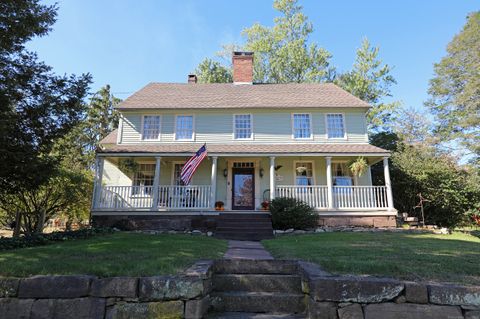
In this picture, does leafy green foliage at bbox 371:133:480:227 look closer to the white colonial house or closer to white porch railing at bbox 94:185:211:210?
the white colonial house

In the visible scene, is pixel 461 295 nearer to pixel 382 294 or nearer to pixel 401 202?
pixel 382 294

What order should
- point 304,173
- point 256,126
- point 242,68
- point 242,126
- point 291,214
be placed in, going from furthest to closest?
point 242,68
point 242,126
point 256,126
point 304,173
point 291,214

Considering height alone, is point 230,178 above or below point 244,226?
above

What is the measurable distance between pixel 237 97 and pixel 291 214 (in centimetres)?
704

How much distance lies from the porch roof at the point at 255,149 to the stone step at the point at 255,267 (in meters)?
8.11

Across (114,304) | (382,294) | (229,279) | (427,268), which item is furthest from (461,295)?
(114,304)

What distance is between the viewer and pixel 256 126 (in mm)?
14109

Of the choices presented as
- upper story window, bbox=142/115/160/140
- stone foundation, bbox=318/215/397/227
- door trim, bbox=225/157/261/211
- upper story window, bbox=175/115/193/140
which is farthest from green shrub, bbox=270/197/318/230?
upper story window, bbox=142/115/160/140

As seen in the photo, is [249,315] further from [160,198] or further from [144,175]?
[144,175]

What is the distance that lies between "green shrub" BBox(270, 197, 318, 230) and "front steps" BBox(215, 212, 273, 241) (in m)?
0.38

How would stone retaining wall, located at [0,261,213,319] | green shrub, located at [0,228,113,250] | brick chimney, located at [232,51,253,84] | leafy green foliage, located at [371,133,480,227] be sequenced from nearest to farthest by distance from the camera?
1. stone retaining wall, located at [0,261,213,319]
2. green shrub, located at [0,228,113,250]
3. leafy green foliage, located at [371,133,480,227]
4. brick chimney, located at [232,51,253,84]

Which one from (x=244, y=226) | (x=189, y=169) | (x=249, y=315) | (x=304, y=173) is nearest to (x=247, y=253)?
(x=249, y=315)

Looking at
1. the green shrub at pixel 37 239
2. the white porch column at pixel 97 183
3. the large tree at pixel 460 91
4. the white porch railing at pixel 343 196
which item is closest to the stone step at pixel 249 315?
the green shrub at pixel 37 239

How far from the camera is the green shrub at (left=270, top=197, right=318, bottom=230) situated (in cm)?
1077
